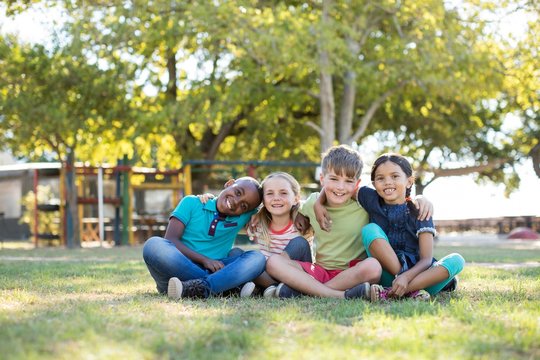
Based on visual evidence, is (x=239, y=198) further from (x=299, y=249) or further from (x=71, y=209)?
(x=71, y=209)

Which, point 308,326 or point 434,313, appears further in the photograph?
point 434,313

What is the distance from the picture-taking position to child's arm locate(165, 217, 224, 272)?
5.55 metres

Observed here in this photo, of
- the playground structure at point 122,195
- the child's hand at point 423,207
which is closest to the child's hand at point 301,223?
the child's hand at point 423,207

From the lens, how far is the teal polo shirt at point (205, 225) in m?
5.76

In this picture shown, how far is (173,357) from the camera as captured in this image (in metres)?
3.00

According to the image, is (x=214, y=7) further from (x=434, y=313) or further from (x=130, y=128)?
(x=434, y=313)

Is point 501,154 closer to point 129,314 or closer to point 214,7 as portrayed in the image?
point 214,7

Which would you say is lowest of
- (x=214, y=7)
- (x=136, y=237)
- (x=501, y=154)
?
(x=136, y=237)

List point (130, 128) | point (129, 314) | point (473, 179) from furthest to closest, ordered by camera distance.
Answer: point (473, 179) < point (130, 128) < point (129, 314)

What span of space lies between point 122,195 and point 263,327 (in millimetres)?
16442

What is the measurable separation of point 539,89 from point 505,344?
798 inches

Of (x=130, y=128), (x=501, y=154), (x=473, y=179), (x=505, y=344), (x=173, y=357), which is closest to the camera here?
(x=173, y=357)

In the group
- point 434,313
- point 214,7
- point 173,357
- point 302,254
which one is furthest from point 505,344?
point 214,7

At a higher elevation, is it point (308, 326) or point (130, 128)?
point (130, 128)
